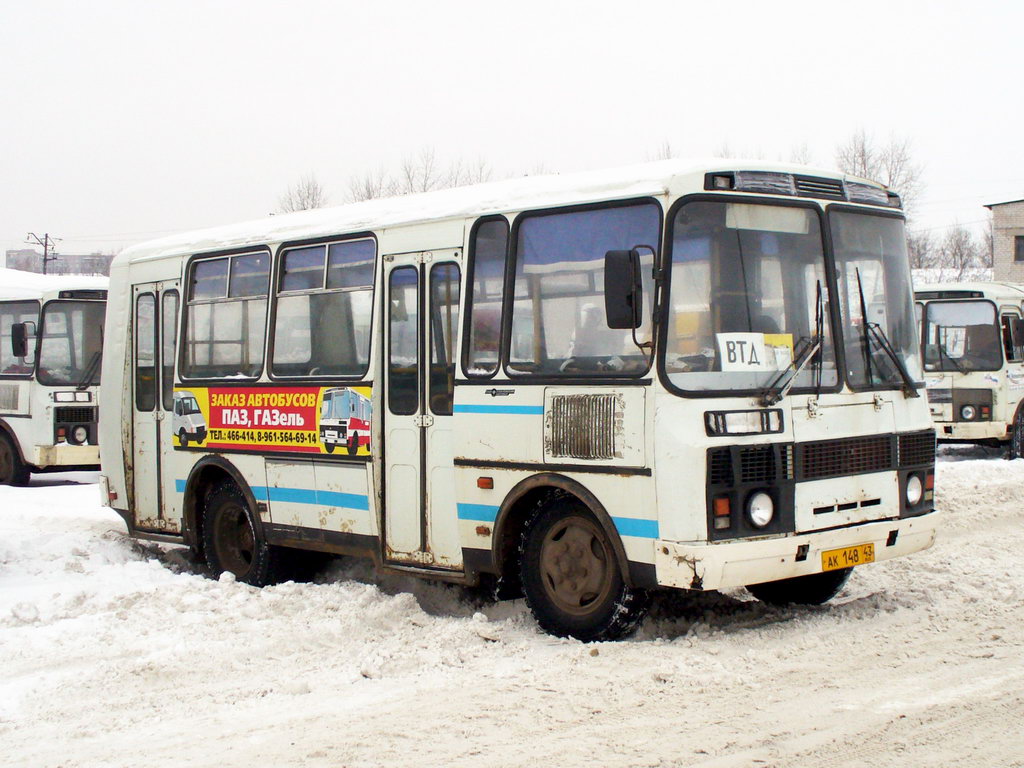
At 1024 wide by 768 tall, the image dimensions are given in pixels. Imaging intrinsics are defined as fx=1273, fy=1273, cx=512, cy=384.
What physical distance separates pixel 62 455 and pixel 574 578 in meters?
12.4

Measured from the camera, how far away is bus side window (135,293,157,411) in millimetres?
11312

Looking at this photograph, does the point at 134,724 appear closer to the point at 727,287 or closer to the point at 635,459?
the point at 635,459

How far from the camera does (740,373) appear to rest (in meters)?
7.00

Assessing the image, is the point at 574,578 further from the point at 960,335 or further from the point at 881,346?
the point at 960,335

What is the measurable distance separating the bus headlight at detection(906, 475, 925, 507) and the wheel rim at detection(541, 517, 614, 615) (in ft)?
6.50

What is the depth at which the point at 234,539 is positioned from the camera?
10.6m

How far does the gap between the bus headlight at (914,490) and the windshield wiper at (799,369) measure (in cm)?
104

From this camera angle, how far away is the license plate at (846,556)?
7.23 meters

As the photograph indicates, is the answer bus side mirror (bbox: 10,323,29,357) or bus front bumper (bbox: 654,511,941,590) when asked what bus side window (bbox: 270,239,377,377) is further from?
bus side mirror (bbox: 10,323,29,357)

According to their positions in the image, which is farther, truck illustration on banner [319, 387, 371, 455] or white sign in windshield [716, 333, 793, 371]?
truck illustration on banner [319, 387, 371, 455]

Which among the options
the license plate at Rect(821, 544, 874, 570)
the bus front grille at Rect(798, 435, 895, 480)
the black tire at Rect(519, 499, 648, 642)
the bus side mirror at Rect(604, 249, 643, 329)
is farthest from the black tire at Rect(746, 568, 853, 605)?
the bus side mirror at Rect(604, 249, 643, 329)

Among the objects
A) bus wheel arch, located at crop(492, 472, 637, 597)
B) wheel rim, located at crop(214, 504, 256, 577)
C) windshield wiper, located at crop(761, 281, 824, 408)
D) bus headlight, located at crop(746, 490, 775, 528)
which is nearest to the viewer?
bus headlight, located at crop(746, 490, 775, 528)

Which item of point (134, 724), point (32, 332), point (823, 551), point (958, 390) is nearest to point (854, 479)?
point (823, 551)

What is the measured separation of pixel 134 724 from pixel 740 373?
3602 millimetres
